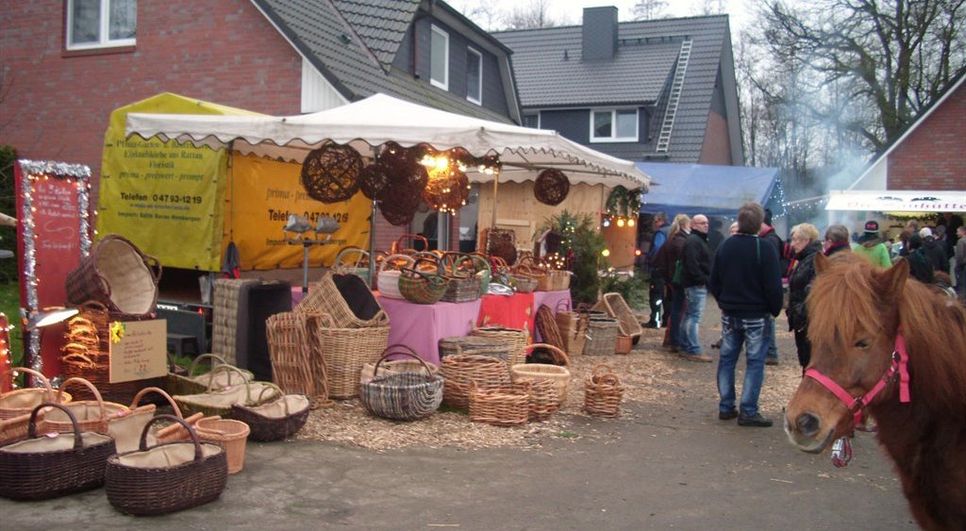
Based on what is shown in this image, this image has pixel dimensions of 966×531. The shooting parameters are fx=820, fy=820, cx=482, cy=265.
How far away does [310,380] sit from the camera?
6.78 m

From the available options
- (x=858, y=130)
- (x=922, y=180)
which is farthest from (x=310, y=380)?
(x=858, y=130)

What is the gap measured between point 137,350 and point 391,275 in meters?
2.48

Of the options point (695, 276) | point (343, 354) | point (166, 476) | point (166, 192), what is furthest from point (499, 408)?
point (166, 192)

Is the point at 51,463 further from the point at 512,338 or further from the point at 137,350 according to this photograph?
the point at 512,338

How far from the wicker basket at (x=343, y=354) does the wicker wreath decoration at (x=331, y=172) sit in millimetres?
1491

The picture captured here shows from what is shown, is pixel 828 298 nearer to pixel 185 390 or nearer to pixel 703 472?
pixel 703 472

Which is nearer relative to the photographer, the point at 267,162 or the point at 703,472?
the point at 703,472

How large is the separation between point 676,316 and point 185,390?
265 inches

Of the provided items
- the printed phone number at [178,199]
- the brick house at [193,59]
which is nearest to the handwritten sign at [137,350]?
the printed phone number at [178,199]

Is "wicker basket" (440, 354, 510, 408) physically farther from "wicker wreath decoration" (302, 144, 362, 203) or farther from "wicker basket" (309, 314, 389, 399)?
"wicker wreath decoration" (302, 144, 362, 203)

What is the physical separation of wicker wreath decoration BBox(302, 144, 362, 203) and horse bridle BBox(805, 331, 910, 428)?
5921 mm

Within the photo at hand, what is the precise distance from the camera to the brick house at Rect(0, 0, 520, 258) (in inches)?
493

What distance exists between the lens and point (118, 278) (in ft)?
22.2

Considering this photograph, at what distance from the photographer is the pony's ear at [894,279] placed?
109 inches
